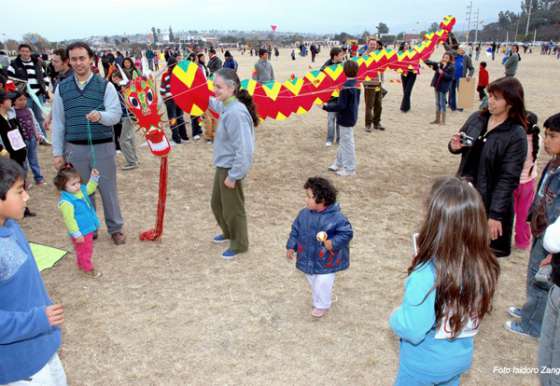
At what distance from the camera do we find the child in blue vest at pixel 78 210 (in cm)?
356

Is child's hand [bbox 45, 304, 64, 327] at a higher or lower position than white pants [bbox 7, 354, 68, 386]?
higher

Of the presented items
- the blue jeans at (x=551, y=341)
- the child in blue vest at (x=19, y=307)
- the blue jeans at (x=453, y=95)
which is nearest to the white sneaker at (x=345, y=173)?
the blue jeans at (x=551, y=341)

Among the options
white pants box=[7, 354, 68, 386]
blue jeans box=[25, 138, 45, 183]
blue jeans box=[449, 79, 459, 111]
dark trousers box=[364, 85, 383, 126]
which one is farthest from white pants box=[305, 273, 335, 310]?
blue jeans box=[449, 79, 459, 111]

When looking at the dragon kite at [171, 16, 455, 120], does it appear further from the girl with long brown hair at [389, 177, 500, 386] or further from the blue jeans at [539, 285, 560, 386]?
the blue jeans at [539, 285, 560, 386]

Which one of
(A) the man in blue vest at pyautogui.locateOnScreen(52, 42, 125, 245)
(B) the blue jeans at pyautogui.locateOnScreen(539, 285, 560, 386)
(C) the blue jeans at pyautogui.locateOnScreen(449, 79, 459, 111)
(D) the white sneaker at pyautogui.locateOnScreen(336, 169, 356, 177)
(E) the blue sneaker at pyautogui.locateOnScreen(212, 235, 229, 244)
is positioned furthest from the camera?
(C) the blue jeans at pyautogui.locateOnScreen(449, 79, 459, 111)

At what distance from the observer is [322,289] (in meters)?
3.17

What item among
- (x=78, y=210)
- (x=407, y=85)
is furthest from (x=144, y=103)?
(x=407, y=85)

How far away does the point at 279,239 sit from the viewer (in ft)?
15.0

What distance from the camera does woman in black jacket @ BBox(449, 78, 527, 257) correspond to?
9.37 ft

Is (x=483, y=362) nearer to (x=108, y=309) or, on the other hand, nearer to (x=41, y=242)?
(x=108, y=309)

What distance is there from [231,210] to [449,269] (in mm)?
2674

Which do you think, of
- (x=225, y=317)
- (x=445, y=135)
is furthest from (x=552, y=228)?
(x=445, y=135)

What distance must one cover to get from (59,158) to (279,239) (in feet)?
7.61

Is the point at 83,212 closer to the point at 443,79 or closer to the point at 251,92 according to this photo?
the point at 251,92
